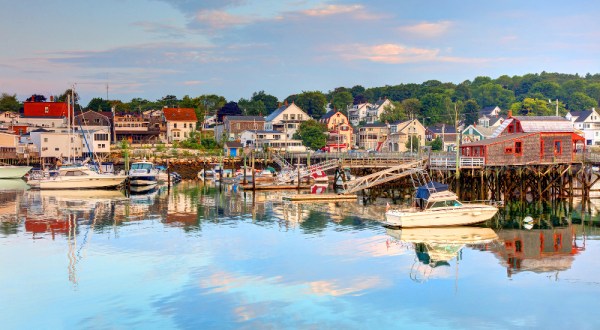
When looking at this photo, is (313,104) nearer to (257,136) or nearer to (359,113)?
(359,113)

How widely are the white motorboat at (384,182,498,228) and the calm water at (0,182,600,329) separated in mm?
834

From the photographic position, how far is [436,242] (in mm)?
36594

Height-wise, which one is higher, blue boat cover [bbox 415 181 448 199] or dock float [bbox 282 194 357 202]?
blue boat cover [bbox 415 181 448 199]

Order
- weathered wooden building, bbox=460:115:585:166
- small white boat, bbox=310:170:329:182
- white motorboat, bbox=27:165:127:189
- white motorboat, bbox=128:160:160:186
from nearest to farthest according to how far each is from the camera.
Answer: weathered wooden building, bbox=460:115:585:166, white motorboat, bbox=27:165:127:189, white motorboat, bbox=128:160:160:186, small white boat, bbox=310:170:329:182

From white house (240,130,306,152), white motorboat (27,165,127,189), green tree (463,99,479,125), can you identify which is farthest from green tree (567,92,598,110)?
white motorboat (27,165,127,189)

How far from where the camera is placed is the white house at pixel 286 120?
137375mm

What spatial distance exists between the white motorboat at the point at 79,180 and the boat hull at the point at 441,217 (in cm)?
4361

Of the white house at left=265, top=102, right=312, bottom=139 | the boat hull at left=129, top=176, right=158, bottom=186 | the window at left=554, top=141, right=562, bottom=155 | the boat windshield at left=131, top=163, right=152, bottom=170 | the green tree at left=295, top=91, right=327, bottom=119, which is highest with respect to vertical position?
the green tree at left=295, top=91, right=327, bottom=119

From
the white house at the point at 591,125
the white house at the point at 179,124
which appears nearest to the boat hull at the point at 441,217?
the white house at the point at 179,124

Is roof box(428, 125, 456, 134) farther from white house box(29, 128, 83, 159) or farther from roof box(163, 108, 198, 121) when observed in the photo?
white house box(29, 128, 83, 159)

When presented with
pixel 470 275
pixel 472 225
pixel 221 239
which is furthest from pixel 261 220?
pixel 470 275

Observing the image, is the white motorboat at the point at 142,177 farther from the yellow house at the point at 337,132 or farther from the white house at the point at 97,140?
the yellow house at the point at 337,132

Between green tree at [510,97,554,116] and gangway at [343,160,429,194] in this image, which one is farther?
green tree at [510,97,554,116]

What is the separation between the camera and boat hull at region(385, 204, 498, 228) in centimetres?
3994
